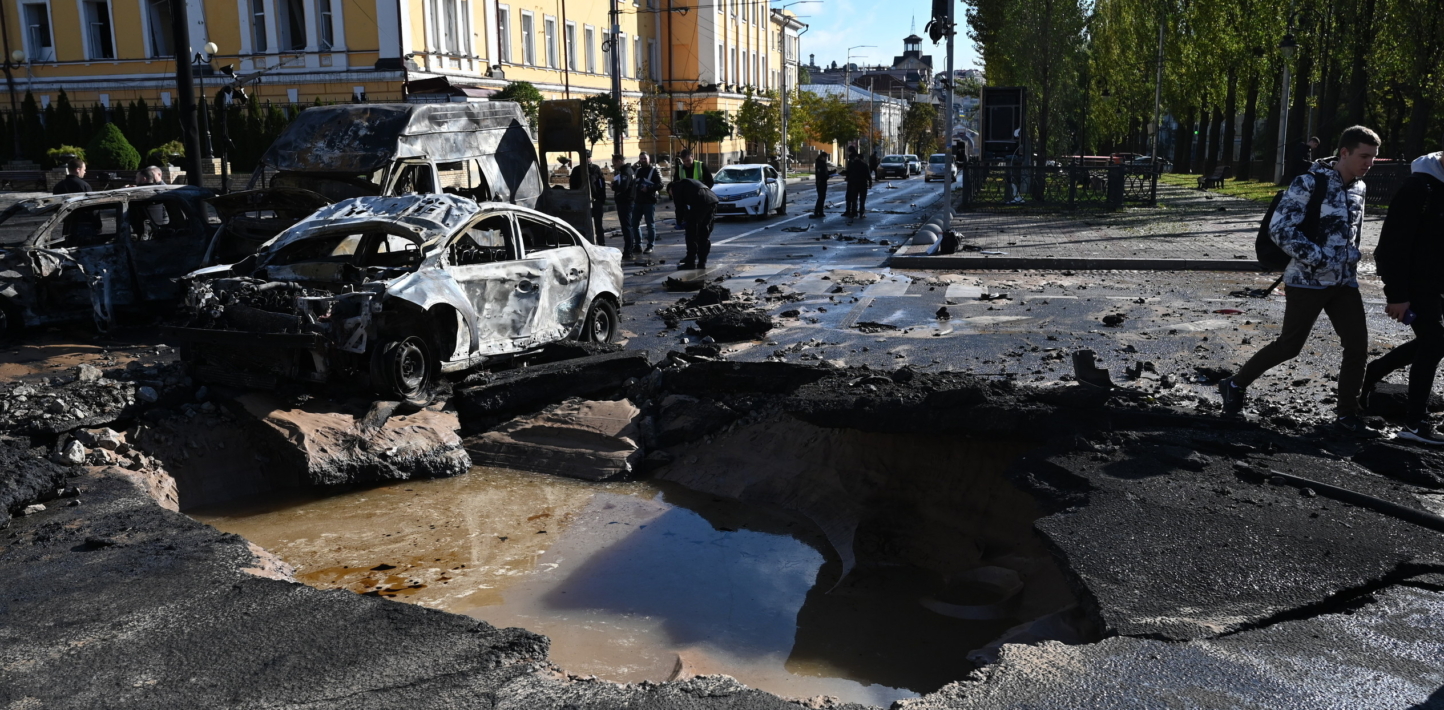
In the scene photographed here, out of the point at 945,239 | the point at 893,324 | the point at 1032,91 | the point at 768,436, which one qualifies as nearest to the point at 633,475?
the point at 768,436

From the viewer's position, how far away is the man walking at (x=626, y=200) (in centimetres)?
1889

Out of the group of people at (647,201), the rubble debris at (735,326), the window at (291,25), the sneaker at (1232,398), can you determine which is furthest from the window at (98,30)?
the sneaker at (1232,398)

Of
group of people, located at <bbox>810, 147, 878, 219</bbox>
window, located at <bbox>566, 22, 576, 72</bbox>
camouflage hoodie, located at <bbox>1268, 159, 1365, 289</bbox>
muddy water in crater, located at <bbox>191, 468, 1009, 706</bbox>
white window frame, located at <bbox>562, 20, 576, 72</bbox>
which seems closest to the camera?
muddy water in crater, located at <bbox>191, 468, 1009, 706</bbox>

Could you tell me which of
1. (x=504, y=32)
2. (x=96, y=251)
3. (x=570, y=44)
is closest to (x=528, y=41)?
(x=504, y=32)

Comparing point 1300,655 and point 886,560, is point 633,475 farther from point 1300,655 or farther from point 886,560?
point 1300,655

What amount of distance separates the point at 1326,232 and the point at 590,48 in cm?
5287

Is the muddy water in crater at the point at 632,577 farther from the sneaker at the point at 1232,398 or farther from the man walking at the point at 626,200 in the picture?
the man walking at the point at 626,200

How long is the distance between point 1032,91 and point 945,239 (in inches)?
856

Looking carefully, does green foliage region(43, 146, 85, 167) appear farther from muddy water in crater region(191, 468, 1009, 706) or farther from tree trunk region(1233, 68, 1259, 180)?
tree trunk region(1233, 68, 1259, 180)

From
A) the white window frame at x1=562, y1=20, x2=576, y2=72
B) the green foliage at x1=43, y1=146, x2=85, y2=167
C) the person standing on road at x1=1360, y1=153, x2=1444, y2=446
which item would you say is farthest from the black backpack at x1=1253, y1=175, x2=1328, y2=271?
the white window frame at x1=562, y1=20, x2=576, y2=72

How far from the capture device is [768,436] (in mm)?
7395

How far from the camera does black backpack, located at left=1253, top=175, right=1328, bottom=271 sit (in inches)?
251

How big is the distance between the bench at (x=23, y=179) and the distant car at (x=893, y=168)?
141 feet

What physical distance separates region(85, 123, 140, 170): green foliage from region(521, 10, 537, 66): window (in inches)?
826
